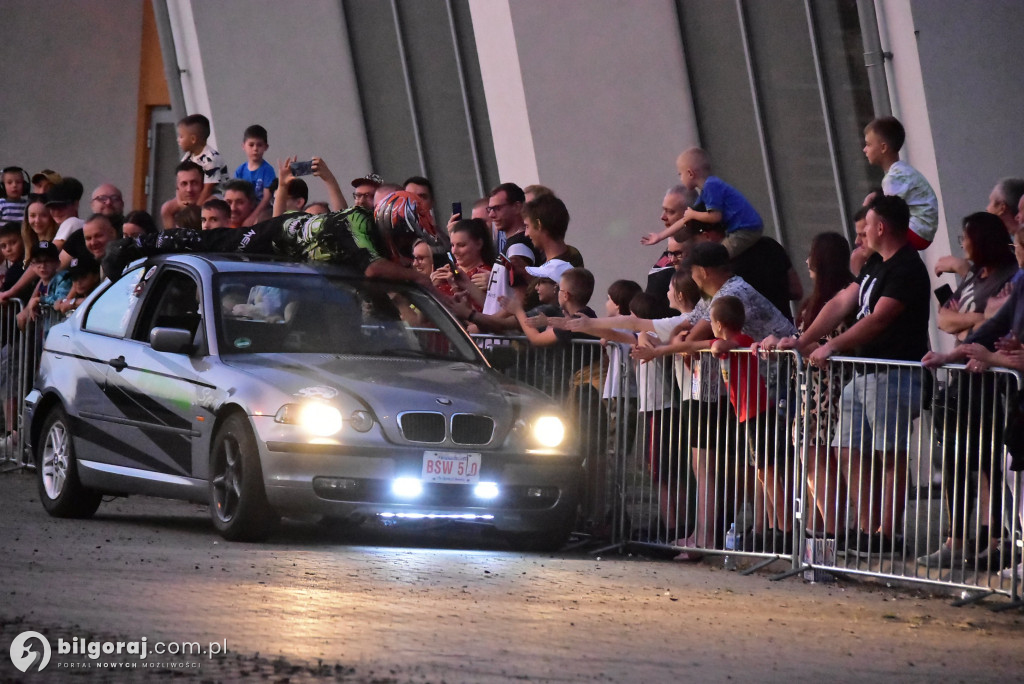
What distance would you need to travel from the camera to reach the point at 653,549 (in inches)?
460

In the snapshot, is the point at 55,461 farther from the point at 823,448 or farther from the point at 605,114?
the point at 605,114

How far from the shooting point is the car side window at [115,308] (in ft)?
40.3

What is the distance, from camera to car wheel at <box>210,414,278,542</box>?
10562 mm

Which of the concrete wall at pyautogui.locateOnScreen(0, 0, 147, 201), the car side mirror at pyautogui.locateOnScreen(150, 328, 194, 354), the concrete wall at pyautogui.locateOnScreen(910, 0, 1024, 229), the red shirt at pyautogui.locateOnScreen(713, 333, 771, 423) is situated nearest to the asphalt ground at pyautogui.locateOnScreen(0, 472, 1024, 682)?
the red shirt at pyautogui.locateOnScreen(713, 333, 771, 423)

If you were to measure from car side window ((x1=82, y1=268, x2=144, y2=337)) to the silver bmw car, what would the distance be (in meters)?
0.02

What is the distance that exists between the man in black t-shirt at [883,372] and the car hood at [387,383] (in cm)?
189

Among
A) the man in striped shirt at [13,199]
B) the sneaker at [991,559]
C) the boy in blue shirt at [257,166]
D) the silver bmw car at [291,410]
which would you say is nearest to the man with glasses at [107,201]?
the boy in blue shirt at [257,166]

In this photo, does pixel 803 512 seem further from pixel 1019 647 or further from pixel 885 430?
pixel 1019 647

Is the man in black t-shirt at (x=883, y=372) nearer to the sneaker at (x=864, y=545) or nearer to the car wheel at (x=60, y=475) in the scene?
the sneaker at (x=864, y=545)

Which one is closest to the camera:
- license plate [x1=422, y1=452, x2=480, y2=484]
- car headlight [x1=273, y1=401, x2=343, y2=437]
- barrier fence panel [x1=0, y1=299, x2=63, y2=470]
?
car headlight [x1=273, y1=401, x2=343, y2=437]

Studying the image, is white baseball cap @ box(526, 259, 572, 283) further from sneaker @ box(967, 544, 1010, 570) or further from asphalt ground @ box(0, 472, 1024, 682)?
sneaker @ box(967, 544, 1010, 570)

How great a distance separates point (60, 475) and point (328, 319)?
86.9 inches

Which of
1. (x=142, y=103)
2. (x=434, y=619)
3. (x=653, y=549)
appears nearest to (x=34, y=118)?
(x=142, y=103)

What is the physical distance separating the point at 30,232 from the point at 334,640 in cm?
1138
